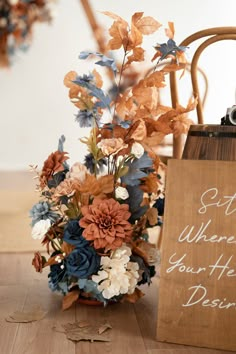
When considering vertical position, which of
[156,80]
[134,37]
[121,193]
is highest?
[134,37]

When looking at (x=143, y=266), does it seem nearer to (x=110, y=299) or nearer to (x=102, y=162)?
(x=110, y=299)

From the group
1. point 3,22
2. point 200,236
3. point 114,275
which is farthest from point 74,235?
point 3,22

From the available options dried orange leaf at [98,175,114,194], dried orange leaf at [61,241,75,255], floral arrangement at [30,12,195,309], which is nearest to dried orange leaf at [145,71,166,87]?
floral arrangement at [30,12,195,309]

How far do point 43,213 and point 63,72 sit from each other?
3717 mm

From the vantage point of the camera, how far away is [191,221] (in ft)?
4.49

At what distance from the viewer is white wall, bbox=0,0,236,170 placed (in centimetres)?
496

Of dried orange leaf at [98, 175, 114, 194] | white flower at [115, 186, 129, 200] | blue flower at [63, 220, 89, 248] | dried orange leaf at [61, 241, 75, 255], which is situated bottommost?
dried orange leaf at [61, 241, 75, 255]

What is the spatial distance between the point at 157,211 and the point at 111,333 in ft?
1.30

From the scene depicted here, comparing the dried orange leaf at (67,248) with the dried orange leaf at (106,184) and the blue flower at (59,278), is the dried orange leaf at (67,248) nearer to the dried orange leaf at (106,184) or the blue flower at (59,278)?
the blue flower at (59,278)

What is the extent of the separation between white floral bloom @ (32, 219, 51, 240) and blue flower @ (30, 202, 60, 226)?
33 millimetres

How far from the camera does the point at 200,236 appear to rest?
1.36m

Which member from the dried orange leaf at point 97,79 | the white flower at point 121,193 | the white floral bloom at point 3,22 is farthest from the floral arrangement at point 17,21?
the white flower at point 121,193

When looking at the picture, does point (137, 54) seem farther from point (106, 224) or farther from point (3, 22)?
point (3, 22)

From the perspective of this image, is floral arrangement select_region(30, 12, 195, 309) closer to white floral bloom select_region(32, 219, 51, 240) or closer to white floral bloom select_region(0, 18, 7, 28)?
white floral bloom select_region(32, 219, 51, 240)
